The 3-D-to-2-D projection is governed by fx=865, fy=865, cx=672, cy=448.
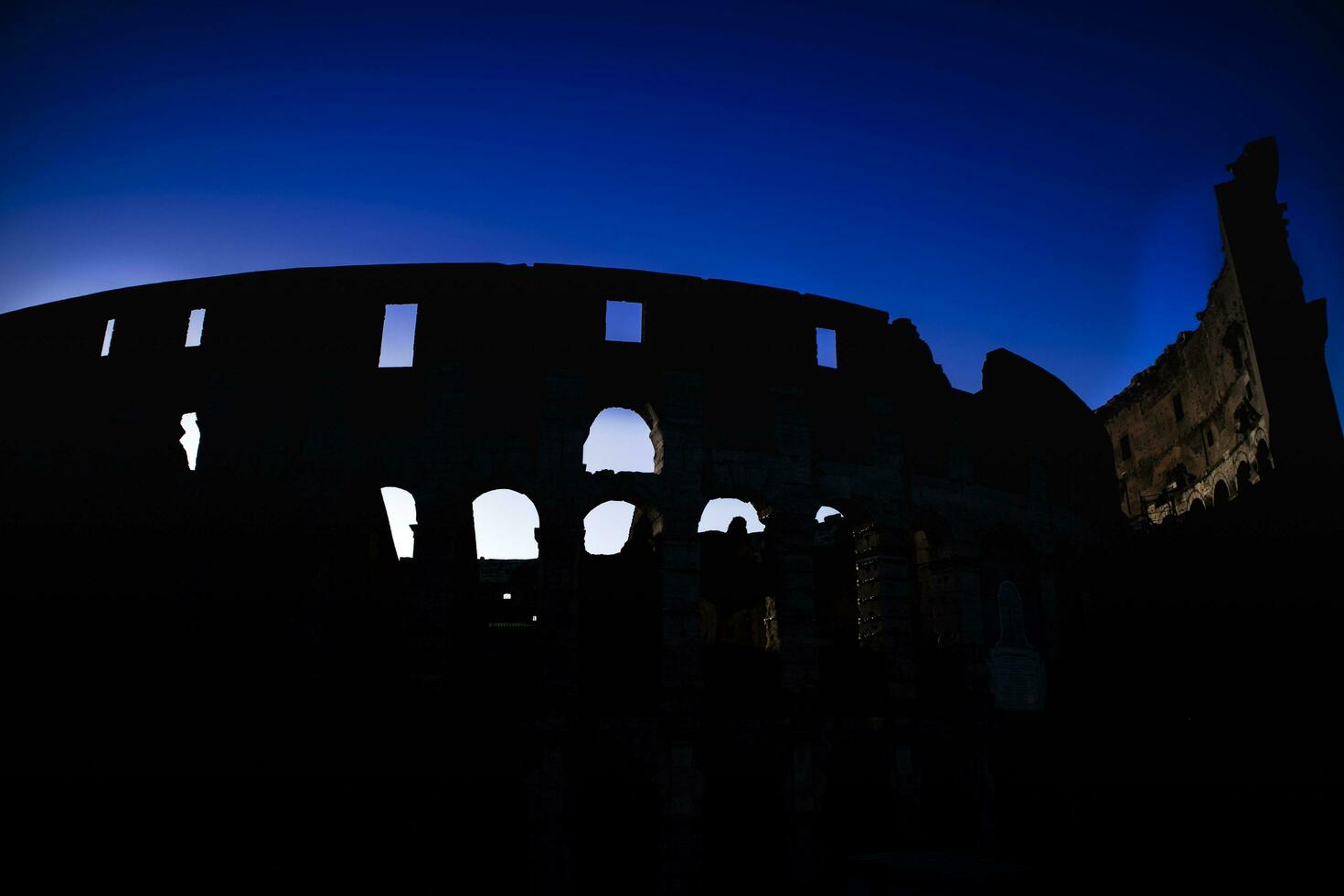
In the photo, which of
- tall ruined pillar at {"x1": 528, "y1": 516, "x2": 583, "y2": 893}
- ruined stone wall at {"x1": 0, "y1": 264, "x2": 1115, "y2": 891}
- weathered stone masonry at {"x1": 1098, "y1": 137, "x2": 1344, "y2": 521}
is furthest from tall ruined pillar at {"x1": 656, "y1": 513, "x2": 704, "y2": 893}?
weathered stone masonry at {"x1": 1098, "y1": 137, "x2": 1344, "y2": 521}

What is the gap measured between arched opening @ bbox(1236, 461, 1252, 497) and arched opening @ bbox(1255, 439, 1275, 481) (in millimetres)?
550

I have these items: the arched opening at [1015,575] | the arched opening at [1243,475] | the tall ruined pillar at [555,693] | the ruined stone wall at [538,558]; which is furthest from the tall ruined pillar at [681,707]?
the arched opening at [1243,475]

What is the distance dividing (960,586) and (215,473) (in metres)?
11.8

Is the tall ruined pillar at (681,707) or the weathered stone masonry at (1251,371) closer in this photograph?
the tall ruined pillar at (681,707)

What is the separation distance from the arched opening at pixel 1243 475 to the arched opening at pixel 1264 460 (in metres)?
0.55

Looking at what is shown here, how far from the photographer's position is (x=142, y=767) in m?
11.5

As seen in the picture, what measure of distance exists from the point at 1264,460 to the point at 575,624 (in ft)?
60.4

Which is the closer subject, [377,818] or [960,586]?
[377,818]

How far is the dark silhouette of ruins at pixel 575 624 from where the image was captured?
1148cm

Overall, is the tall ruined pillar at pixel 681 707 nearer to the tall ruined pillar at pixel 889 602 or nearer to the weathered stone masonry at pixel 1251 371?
the tall ruined pillar at pixel 889 602

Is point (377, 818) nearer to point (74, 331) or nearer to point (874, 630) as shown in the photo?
point (874, 630)

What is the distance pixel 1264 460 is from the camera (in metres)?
21.2

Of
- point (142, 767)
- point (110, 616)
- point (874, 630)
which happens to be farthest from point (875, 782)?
point (110, 616)

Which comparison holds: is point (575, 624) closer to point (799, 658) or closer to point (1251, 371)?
point (799, 658)
